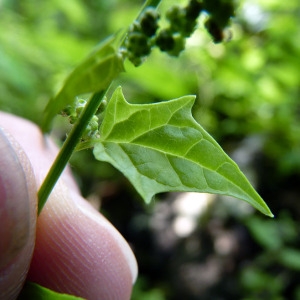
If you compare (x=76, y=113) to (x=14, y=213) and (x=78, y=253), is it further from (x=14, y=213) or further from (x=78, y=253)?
(x=78, y=253)

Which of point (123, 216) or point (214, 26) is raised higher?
point (214, 26)

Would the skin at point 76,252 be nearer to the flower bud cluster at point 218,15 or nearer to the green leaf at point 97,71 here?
the green leaf at point 97,71

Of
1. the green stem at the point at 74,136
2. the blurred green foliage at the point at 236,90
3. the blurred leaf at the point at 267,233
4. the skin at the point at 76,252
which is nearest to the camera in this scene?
the green stem at the point at 74,136

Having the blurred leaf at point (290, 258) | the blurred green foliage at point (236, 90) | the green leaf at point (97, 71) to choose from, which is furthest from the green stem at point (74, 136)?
the blurred leaf at point (290, 258)

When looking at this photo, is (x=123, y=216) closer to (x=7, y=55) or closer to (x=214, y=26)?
(x=7, y=55)

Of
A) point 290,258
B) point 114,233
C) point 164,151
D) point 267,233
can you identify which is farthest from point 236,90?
point 164,151

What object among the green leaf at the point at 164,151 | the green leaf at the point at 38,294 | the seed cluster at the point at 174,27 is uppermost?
the seed cluster at the point at 174,27

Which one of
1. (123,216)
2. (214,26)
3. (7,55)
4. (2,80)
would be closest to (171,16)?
(214,26)
